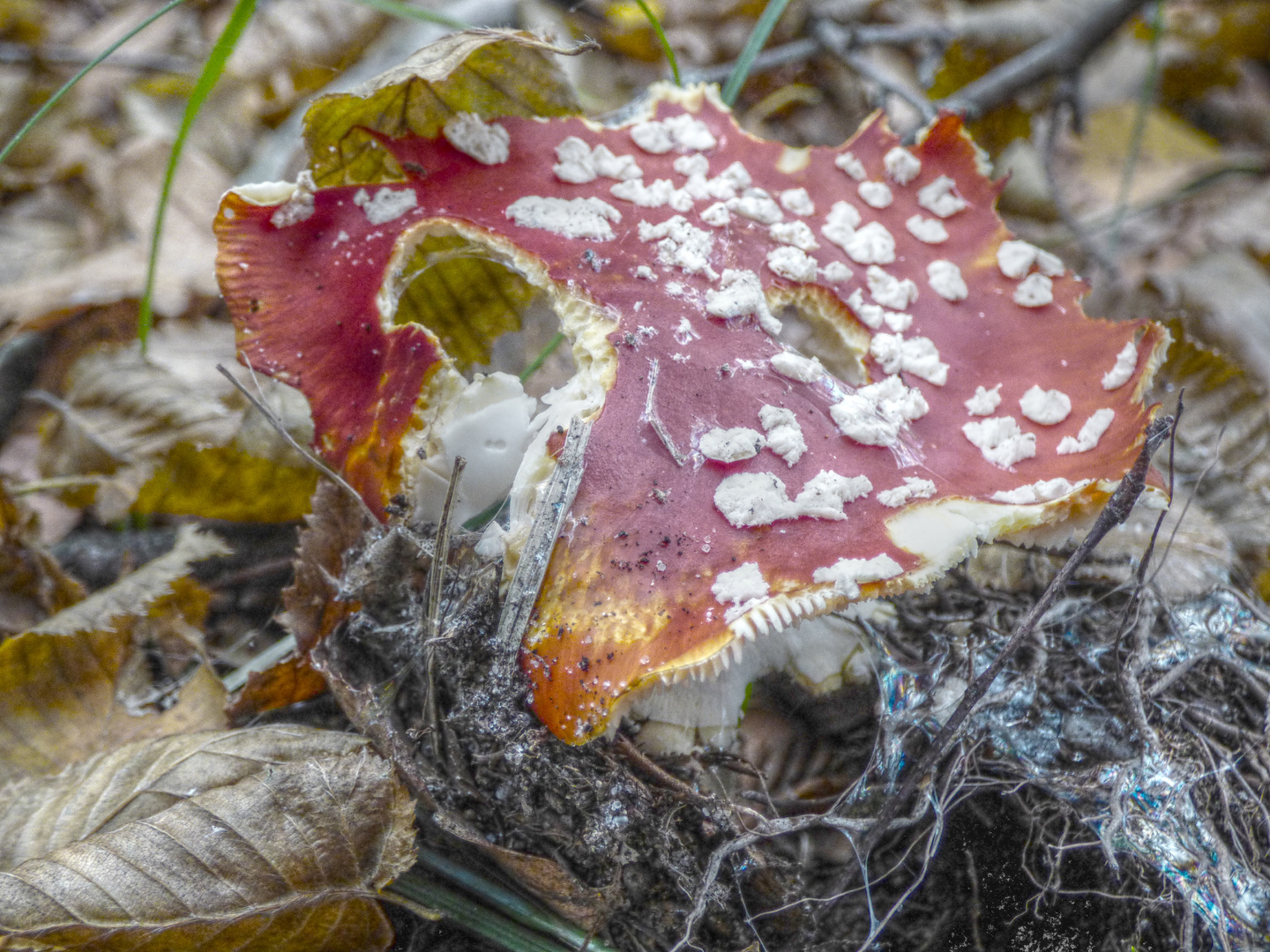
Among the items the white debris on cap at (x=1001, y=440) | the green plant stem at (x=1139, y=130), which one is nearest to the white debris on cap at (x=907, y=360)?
the white debris on cap at (x=1001, y=440)

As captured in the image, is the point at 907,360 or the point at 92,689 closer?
the point at 907,360

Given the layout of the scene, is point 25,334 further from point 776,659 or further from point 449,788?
point 776,659

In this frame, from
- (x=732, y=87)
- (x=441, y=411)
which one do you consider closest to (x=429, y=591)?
(x=441, y=411)

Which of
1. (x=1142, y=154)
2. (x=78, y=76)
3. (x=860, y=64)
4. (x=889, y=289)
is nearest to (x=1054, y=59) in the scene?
(x=860, y=64)

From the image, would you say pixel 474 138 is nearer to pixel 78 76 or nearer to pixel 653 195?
pixel 653 195

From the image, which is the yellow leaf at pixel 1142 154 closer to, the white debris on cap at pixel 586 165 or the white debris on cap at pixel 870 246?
the white debris on cap at pixel 870 246

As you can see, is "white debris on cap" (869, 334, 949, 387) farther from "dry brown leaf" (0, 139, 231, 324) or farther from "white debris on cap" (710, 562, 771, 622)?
"dry brown leaf" (0, 139, 231, 324)
